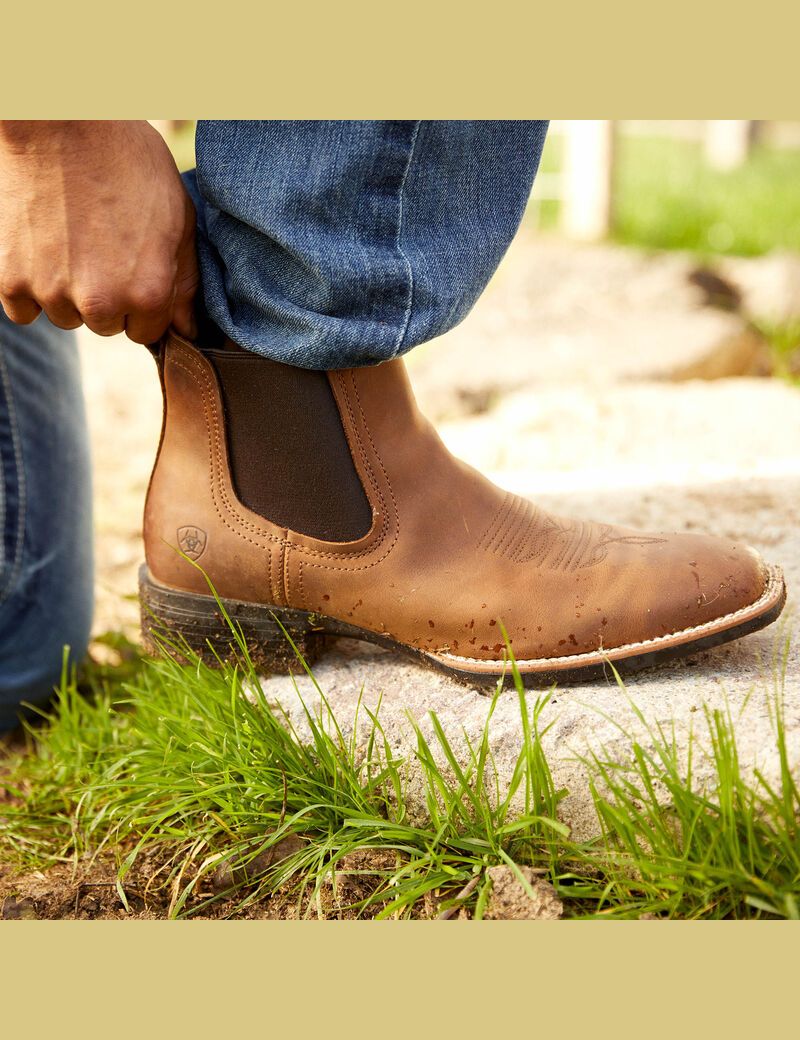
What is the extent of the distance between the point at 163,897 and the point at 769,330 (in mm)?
3805

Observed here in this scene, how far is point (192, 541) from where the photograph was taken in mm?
1520

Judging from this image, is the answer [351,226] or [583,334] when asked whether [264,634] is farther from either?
[583,334]

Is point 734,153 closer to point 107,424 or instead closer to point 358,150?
point 107,424

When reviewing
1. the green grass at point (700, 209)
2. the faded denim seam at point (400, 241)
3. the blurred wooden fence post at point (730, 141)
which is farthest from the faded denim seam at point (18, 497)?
the blurred wooden fence post at point (730, 141)

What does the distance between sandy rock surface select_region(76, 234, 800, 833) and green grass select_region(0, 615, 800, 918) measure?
0.13ft

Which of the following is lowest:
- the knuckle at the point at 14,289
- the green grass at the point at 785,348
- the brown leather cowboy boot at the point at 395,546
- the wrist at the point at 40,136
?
the green grass at the point at 785,348

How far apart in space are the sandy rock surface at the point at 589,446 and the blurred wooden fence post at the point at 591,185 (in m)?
0.42

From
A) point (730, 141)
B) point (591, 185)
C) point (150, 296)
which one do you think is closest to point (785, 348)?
point (591, 185)

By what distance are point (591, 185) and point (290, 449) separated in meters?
5.26

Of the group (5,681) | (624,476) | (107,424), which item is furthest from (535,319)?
(5,681)

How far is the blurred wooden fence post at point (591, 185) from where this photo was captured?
6172 mm

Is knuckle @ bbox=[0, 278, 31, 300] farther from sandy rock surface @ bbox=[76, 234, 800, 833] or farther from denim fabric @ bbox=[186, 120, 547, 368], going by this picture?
sandy rock surface @ bbox=[76, 234, 800, 833]

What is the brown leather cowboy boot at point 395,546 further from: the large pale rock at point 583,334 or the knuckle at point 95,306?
the large pale rock at point 583,334

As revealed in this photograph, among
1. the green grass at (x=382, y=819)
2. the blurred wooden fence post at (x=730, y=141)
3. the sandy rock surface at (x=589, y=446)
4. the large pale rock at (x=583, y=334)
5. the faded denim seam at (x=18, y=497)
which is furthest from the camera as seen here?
the blurred wooden fence post at (x=730, y=141)
